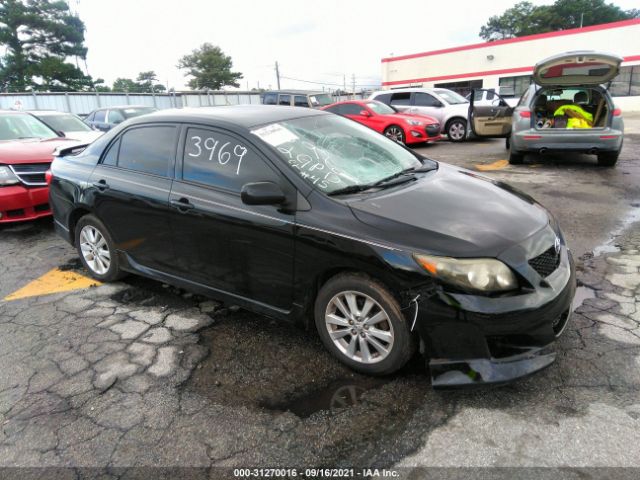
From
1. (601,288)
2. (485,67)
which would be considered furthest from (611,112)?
(485,67)

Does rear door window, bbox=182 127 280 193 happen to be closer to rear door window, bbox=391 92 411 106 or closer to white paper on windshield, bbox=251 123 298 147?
white paper on windshield, bbox=251 123 298 147

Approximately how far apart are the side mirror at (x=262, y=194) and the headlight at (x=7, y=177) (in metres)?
4.43

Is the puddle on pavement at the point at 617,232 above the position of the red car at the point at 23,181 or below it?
below

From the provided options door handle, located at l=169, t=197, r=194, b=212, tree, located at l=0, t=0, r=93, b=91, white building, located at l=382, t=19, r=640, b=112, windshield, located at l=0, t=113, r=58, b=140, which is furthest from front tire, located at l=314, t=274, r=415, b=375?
tree, located at l=0, t=0, r=93, b=91

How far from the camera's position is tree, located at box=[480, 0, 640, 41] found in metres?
56.4

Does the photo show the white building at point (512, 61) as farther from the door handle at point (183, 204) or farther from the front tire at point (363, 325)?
the front tire at point (363, 325)

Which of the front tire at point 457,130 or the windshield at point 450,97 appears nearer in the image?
the front tire at point 457,130

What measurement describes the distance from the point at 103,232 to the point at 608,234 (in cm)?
521

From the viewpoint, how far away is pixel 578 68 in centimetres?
787

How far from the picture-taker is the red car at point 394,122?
12305 millimetres

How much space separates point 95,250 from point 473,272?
3.46 metres

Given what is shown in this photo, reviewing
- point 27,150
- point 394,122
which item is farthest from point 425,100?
point 27,150

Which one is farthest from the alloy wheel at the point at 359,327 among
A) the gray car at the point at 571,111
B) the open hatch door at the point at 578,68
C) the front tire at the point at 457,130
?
the front tire at the point at 457,130

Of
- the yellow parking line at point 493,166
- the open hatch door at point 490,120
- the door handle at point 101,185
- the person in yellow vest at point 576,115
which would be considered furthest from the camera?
the open hatch door at point 490,120
